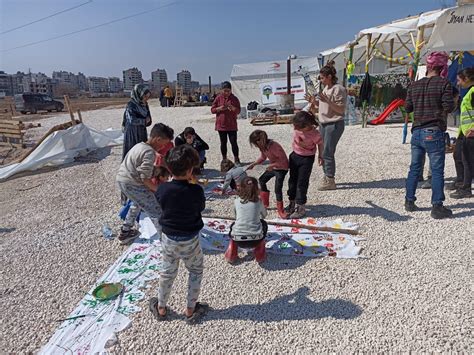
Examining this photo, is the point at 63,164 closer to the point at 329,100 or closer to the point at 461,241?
the point at 329,100

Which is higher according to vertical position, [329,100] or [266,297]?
[329,100]

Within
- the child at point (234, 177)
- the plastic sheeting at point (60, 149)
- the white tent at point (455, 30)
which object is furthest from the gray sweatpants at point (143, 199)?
the white tent at point (455, 30)

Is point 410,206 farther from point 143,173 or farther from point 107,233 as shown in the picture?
point 107,233

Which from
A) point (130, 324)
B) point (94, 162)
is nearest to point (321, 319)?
point (130, 324)

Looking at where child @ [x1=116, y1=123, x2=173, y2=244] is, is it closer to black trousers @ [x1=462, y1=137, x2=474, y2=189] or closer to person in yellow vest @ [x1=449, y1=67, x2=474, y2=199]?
person in yellow vest @ [x1=449, y1=67, x2=474, y2=199]

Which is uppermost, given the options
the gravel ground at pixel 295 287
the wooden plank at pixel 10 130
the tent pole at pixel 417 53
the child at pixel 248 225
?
the tent pole at pixel 417 53

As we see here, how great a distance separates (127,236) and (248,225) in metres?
1.49

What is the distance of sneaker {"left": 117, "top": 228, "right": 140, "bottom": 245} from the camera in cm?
407

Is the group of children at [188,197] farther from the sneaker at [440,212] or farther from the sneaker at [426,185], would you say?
the sneaker at [426,185]

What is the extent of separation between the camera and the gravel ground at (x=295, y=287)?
8.26ft

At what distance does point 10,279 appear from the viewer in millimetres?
3473

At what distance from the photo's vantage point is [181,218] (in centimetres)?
250

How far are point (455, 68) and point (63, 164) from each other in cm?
1087

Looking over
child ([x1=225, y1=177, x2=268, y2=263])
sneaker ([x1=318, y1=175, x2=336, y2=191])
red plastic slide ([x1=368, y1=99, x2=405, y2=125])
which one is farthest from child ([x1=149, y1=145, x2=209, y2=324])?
red plastic slide ([x1=368, y1=99, x2=405, y2=125])
